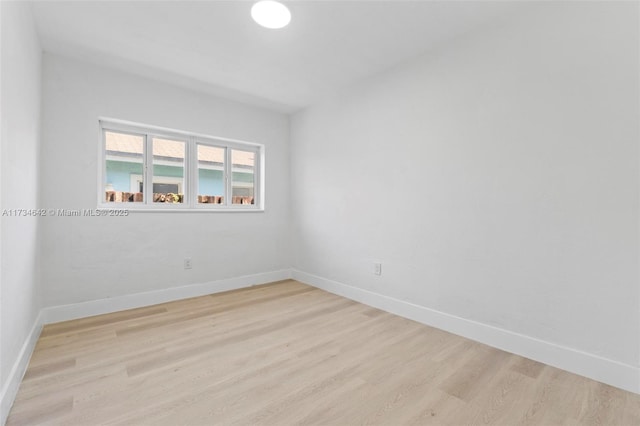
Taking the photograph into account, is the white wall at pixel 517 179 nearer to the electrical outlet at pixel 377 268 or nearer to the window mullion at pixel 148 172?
the electrical outlet at pixel 377 268

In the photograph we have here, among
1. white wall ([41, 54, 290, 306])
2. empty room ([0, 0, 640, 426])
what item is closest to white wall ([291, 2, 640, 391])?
empty room ([0, 0, 640, 426])

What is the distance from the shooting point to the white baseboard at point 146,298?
2.64 meters

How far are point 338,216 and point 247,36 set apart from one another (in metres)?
2.06

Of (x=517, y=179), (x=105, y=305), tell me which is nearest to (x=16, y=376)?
(x=105, y=305)

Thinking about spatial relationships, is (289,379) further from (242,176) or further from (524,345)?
(242,176)

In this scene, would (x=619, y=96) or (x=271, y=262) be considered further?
(x=271, y=262)

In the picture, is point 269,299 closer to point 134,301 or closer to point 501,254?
point 134,301

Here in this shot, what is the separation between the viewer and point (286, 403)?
154cm

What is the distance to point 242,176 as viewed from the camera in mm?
4055

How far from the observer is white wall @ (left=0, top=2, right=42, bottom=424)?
1455mm

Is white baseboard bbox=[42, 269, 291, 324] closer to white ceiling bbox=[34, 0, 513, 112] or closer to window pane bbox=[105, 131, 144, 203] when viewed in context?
window pane bbox=[105, 131, 144, 203]

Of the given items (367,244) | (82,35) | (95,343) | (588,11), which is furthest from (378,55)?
(95,343)

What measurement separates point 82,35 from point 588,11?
3.65 metres

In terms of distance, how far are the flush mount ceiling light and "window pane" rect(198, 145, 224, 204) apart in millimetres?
1929
